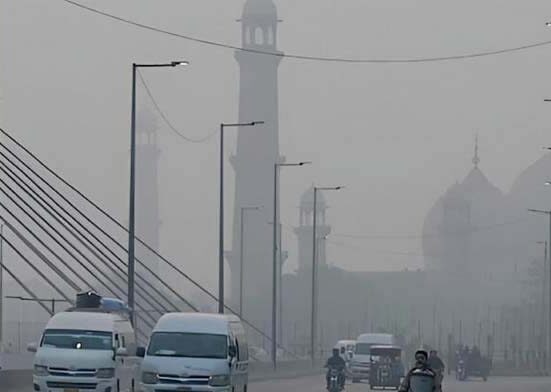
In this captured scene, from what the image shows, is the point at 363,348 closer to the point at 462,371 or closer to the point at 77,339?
the point at 462,371

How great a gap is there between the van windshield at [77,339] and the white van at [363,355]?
33288mm

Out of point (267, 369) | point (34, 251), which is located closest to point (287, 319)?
point (267, 369)

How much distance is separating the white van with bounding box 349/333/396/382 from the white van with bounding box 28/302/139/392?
3224 centimetres

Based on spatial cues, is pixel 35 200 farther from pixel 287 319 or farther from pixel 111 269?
pixel 287 319

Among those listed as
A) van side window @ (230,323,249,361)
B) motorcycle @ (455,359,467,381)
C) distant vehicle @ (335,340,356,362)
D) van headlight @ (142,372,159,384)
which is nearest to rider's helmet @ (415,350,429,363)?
van headlight @ (142,372,159,384)

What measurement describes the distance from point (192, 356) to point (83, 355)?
2.62 metres

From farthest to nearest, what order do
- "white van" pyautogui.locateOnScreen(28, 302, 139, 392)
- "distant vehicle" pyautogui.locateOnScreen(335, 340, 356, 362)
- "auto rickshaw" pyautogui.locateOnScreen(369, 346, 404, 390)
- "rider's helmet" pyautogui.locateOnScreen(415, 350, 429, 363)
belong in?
"distant vehicle" pyautogui.locateOnScreen(335, 340, 356, 362)
"auto rickshaw" pyautogui.locateOnScreen(369, 346, 404, 390)
"white van" pyautogui.locateOnScreen(28, 302, 139, 392)
"rider's helmet" pyautogui.locateOnScreen(415, 350, 429, 363)

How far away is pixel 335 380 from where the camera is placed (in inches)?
2628

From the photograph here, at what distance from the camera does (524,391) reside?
72812mm

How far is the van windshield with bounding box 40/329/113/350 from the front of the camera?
4944cm

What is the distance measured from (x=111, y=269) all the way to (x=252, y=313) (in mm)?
107572

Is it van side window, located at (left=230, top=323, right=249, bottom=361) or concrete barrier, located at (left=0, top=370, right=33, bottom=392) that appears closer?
van side window, located at (left=230, top=323, right=249, bottom=361)

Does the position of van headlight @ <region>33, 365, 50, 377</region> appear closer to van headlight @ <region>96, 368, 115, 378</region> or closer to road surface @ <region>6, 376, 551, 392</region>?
van headlight @ <region>96, 368, 115, 378</region>

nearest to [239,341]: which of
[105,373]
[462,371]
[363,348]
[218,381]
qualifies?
[218,381]
